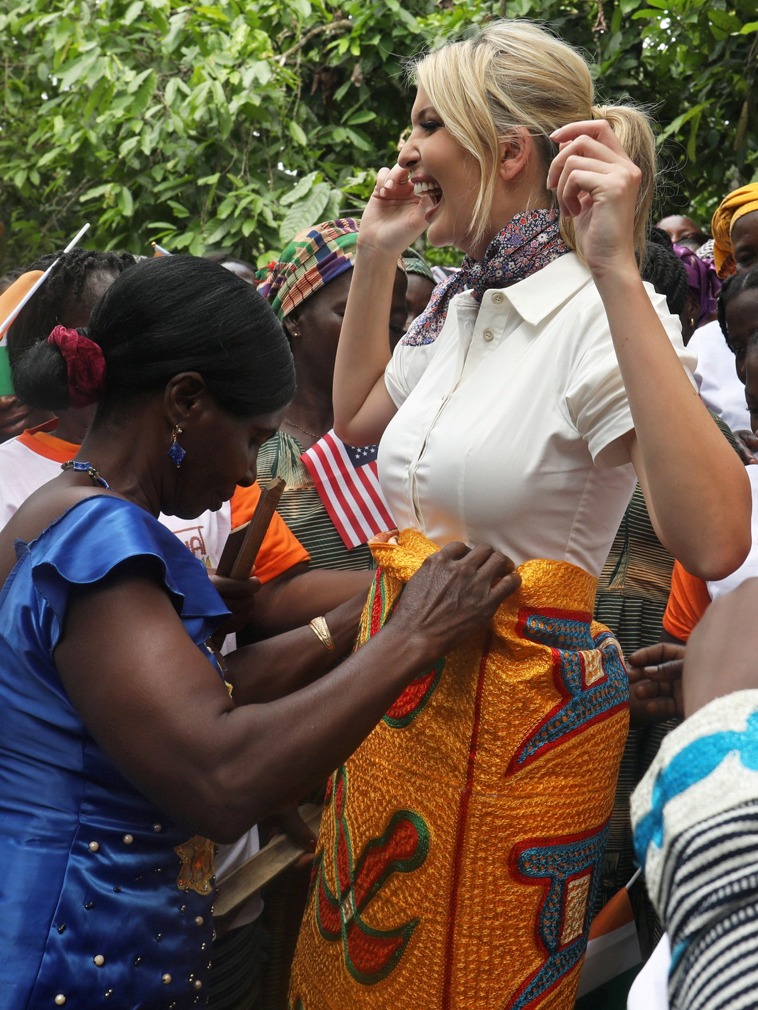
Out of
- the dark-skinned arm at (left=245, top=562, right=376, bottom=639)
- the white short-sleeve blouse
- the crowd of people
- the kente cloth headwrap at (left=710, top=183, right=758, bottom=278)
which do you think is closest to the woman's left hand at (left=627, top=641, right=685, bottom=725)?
the crowd of people

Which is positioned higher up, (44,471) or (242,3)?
(242,3)

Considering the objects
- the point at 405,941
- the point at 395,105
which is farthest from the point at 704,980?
the point at 395,105

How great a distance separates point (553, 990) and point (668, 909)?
1269 millimetres

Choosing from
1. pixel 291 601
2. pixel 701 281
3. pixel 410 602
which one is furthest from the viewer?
pixel 701 281

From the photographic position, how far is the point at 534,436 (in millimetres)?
1892

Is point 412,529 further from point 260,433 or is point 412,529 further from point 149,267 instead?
point 149,267

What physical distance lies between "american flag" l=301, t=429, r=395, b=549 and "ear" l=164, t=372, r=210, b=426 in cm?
115

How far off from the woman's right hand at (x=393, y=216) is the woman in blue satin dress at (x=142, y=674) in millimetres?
618

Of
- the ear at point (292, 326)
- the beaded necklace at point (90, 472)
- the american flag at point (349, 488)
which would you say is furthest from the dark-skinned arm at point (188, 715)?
the ear at point (292, 326)

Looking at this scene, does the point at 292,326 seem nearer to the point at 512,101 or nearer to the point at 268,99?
the point at 512,101

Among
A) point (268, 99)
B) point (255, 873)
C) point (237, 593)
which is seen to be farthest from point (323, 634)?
point (268, 99)

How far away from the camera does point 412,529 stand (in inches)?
83.2

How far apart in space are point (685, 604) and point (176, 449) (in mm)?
1172

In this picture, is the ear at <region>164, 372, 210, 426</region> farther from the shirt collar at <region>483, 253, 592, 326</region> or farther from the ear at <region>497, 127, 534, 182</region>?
the ear at <region>497, 127, 534, 182</region>
